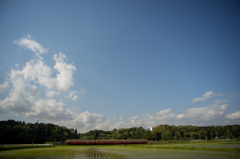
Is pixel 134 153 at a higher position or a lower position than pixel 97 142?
higher

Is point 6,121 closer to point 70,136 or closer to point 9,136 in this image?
point 9,136

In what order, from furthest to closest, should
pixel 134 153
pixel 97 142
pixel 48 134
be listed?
1. pixel 48 134
2. pixel 97 142
3. pixel 134 153

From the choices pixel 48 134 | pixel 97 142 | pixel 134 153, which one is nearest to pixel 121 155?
pixel 134 153

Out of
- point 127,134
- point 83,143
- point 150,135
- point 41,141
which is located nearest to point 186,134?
point 150,135

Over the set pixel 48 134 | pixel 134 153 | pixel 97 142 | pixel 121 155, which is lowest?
pixel 97 142

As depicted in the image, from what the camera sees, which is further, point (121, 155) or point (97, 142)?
point (97, 142)

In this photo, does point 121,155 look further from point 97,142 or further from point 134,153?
point 97,142

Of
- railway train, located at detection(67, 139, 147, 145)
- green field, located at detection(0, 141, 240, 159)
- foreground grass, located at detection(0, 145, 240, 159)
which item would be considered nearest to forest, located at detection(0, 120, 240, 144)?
railway train, located at detection(67, 139, 147, 145)

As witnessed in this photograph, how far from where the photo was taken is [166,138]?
115438 mm

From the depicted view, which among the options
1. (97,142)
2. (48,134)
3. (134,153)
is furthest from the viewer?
(48,134)

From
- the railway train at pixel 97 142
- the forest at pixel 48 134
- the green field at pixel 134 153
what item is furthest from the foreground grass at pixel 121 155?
the railway train at pixel 97 142

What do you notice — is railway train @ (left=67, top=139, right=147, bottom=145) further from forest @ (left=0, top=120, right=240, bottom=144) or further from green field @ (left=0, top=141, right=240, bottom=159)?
green field @ (left=0, top=141, right=240, bottom=159)

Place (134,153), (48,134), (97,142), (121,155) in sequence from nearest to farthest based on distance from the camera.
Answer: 1. (121,155)
2. (134,153)
3. (97,142)
4. (48,134)

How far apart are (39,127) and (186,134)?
6034 inches
